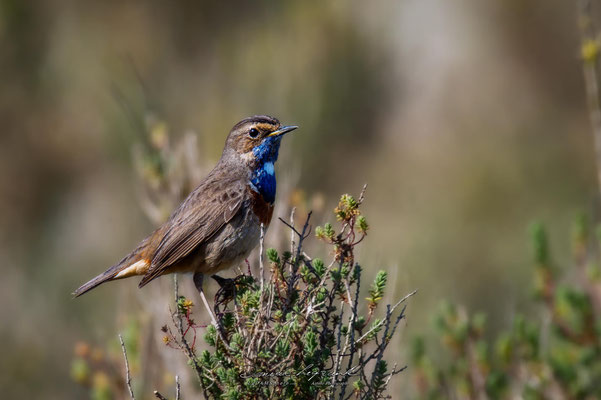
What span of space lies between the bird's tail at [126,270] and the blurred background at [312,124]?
229 inches

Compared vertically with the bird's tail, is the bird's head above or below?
above

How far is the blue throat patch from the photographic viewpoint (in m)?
6.49

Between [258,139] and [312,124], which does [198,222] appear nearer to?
[258,139]

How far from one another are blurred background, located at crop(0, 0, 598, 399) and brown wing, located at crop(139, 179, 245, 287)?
6078mm

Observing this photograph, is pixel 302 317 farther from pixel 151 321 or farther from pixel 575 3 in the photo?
pixel 575 3

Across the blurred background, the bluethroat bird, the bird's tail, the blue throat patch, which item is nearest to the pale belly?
the bluethroat bird

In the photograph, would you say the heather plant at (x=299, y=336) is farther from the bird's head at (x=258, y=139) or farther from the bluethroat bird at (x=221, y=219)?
the bird's head at (x=258, y=139)

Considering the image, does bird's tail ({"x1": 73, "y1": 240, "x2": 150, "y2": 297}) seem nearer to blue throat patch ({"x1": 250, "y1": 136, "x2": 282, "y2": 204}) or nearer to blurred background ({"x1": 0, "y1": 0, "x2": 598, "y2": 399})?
blue throat patch ({"x1": 250, "y1": 136, "x2": 282, "y2": 204})

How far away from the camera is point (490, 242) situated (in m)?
15.3

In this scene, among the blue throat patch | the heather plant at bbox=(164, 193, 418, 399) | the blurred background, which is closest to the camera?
the heather plant at bbox=(164, 193, 418, 399)

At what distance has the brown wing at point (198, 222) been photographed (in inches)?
247

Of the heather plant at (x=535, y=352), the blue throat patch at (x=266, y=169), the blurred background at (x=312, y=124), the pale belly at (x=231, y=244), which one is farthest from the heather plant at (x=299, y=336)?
the blurred background at (x=312, y=124)

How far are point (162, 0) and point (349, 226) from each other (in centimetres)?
1464

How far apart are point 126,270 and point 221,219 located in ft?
2.60
